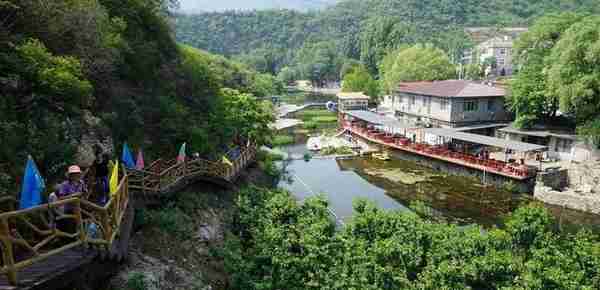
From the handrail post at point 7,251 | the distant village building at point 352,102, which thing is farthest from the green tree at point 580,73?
the handrail post at point 7,251

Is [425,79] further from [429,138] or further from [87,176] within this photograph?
[87,176]

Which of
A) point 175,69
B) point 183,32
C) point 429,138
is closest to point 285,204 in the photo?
point 175,69

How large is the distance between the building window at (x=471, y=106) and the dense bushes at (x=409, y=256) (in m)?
29.7

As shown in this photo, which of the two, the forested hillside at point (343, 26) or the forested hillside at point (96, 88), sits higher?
the forested hillside at point (343, 26)

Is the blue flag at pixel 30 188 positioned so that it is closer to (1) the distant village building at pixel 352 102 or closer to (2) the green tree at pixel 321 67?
(1) the distant village building at pixel 352 102

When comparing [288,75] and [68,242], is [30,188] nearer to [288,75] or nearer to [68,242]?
[68,242]

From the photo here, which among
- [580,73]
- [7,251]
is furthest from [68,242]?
[580,73]

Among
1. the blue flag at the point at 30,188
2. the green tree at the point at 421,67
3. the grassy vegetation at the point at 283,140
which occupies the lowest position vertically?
the grassy vegetation at the point at 283,140

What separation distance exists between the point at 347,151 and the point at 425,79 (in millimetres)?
21778

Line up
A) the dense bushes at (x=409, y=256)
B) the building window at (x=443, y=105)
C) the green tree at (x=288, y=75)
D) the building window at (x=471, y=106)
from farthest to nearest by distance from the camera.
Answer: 1. the green tree at (x=288, y=75)
2. the building window at (x=443, y=105)
3. the building window at (x=471, y=106)
4. the dense bushes at (x=409, y=256)

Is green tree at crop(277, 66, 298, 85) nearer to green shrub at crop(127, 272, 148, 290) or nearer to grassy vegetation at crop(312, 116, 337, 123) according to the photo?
grassy vegetation at crop(312, 116, 337, 123)

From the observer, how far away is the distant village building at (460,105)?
41375mm

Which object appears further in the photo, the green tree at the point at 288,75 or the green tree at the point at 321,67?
the green tree at the point at 288,75

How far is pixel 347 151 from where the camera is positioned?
43.5 metres
